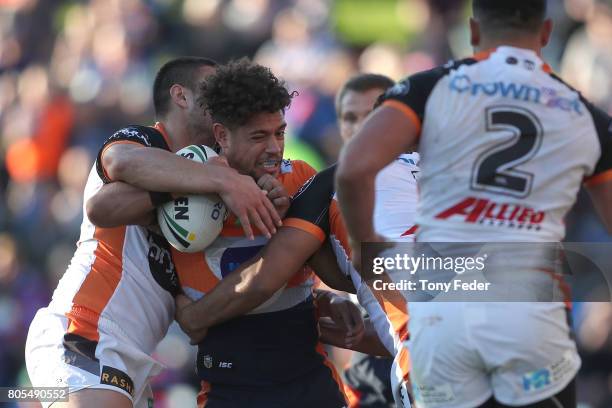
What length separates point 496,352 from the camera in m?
3.63

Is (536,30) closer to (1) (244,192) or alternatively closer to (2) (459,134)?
(2) (459,134)

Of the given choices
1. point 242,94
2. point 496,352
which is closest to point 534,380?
point 496,352

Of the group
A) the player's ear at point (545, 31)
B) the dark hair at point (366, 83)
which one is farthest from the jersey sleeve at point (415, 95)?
the dark hair at point (366, 83)

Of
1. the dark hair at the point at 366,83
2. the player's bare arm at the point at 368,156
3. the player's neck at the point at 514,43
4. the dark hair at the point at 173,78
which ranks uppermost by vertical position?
the dark hair at the point at 173,78

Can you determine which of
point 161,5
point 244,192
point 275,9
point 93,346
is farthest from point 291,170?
point 161,5

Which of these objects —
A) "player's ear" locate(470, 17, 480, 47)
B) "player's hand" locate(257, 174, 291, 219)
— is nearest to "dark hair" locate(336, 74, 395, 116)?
"player's hand" locate(257, 174, 291, 219)

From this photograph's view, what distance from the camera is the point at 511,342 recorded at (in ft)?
11.9

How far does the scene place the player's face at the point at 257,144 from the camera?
480 centimetres

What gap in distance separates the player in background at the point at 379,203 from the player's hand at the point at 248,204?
1.60 feet

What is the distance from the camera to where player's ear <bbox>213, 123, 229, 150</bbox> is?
16.2ft

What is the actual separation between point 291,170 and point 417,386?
160 cm

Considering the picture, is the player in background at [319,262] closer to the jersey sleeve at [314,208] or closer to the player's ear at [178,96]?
the jersey sleeve at [314,208]

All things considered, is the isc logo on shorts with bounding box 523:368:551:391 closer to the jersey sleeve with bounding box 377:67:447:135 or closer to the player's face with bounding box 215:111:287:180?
the jersey sleeve with bounding box 377:67:447:135

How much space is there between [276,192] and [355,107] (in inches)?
91.9
